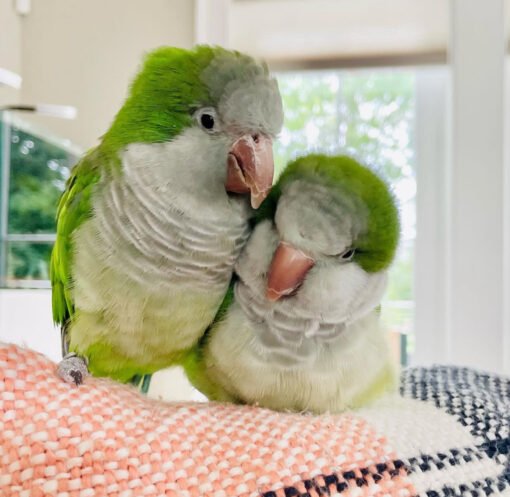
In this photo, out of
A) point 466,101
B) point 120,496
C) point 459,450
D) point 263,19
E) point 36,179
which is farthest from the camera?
point 36,179

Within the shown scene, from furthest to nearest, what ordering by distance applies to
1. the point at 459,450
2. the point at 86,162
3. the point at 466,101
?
the point at 466,101, the point at 86,162, the point at 459,450

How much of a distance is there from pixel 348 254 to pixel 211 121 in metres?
0.20

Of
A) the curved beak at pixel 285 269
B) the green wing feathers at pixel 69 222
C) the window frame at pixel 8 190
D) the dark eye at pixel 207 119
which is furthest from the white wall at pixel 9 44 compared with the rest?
the curved beak at pixel 285 269

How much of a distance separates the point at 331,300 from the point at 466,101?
1187 mm

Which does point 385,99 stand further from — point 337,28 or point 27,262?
point 27,262

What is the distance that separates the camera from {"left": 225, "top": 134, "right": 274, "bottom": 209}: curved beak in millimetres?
570

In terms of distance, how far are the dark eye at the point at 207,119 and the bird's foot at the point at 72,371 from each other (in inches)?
10.8

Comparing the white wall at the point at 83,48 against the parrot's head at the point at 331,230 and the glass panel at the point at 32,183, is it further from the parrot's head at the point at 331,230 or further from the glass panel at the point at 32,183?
the parrot's head at the point at 331,230

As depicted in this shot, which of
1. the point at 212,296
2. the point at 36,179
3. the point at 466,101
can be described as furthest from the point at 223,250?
the point at 36,179

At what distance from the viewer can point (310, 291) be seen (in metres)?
0.58

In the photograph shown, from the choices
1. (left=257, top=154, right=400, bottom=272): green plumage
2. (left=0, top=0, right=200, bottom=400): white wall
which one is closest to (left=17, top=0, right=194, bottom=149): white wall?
(left=0, top=0, right=200, bottom=400): white wall

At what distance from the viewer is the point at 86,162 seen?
2.20 ft

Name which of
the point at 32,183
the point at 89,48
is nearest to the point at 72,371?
the point at 89,48

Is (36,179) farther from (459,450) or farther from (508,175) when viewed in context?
(459,450)
